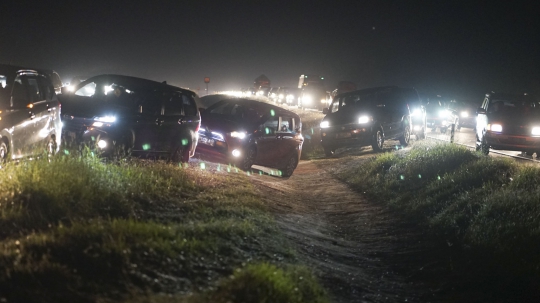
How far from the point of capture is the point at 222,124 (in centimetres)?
1354

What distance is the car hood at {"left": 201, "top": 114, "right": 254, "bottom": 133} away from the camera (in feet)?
43.9

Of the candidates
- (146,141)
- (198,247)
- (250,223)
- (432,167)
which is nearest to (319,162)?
(432,167)

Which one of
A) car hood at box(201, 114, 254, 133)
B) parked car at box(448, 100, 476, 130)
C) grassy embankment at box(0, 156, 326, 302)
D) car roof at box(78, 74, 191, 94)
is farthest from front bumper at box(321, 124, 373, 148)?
parked car at box(448, 100, 476, 130)

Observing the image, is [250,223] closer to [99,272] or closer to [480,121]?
[99,272]

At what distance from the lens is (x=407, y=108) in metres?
20.2

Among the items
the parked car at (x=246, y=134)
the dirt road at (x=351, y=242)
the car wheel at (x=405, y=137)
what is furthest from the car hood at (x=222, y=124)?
the car wheel at (x=405, y=137)

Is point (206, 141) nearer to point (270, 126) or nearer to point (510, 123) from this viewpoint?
point (270, 126)

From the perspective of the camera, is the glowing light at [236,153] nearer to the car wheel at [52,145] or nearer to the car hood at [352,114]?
the car wheel at [52,145]

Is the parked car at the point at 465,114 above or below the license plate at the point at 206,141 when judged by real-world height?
above

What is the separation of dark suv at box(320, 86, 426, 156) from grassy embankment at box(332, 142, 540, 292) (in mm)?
2818

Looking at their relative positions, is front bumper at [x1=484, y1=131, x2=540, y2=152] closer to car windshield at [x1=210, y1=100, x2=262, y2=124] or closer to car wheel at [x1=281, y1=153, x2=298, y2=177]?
car wheel at [x1=281, y1=153, x2=298, y2=177]

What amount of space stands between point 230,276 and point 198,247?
2.60 feet

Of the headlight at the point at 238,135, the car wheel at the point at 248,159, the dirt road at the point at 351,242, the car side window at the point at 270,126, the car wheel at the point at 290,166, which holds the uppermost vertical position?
the car side window at the point at 270,126

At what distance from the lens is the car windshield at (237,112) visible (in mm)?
13742
